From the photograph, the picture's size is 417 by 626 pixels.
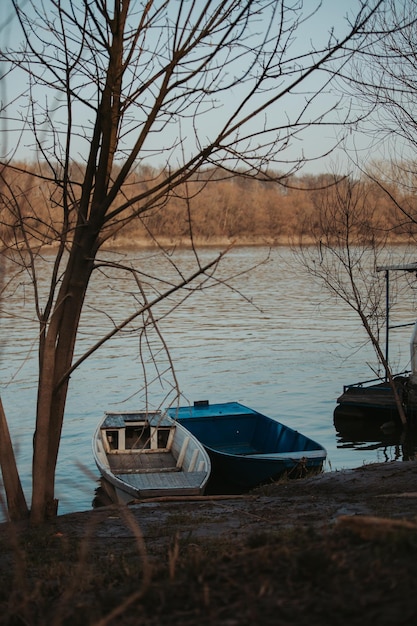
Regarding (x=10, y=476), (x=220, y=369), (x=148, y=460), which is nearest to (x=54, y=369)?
(x=10, y=476)

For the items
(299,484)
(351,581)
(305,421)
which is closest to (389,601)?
(351,581)

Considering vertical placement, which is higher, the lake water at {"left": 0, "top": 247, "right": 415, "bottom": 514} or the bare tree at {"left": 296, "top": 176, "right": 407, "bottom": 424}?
the bare tree at {"left": 296, "top": 176, "right": 407, "bottom": 424}

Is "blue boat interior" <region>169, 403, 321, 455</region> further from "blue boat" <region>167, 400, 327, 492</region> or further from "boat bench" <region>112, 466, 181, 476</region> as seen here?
"boat bench" <region>112, 466, 181, 476</region>

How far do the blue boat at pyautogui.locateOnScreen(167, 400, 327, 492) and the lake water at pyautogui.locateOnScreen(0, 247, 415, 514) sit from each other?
0.96m

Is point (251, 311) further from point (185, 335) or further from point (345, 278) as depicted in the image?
point (345, 278)

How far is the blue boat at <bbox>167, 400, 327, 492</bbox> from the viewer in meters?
13.1

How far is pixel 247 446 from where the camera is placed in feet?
53.0

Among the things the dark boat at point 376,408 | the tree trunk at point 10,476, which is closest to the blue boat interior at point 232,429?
the dark boat at point 376,408

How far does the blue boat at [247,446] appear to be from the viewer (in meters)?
13.1

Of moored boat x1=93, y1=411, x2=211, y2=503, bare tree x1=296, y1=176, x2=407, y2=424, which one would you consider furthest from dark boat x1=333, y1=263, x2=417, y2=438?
moored boat x1=93, y1=411, x2=211, y2=503

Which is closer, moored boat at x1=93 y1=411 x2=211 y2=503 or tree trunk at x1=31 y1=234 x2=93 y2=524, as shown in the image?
tree trunk at x1=31 y1=234 x2=93 y2=524

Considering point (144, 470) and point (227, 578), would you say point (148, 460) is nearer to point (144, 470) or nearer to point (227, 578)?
point (144, 470)

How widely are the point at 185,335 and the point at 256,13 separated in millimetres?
26080

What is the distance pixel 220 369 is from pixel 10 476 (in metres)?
19.0
